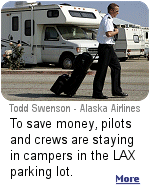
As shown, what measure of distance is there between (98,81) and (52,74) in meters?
6.87

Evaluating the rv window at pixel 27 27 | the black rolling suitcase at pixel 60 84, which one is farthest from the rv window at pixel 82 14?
the black rolling suitcase at pixel 60 84

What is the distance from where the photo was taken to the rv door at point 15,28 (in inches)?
725

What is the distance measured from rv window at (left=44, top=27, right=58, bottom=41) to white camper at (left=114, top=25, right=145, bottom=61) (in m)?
7.99

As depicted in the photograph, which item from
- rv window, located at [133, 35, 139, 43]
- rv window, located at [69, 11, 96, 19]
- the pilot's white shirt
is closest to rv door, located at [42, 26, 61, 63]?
rv window, located at [69, 11, 96, 19]

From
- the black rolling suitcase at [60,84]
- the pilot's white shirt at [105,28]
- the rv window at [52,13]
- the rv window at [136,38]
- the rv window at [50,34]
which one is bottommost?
the black rolling suitcase at [60,84]

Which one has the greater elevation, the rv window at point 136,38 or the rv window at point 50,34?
the rv window at point 136,38

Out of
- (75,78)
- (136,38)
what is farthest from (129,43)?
(75,78)

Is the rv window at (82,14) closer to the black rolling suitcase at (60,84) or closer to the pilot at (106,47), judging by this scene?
the black rolling suitcase at (60,84)

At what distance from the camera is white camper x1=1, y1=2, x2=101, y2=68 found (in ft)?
55.7

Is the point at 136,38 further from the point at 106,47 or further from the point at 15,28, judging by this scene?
the point at 106,47

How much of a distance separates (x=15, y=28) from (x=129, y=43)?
964cm

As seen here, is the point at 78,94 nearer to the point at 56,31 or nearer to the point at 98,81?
the point at 98,81

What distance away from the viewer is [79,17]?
17641 mm

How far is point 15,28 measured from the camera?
61.1ft
